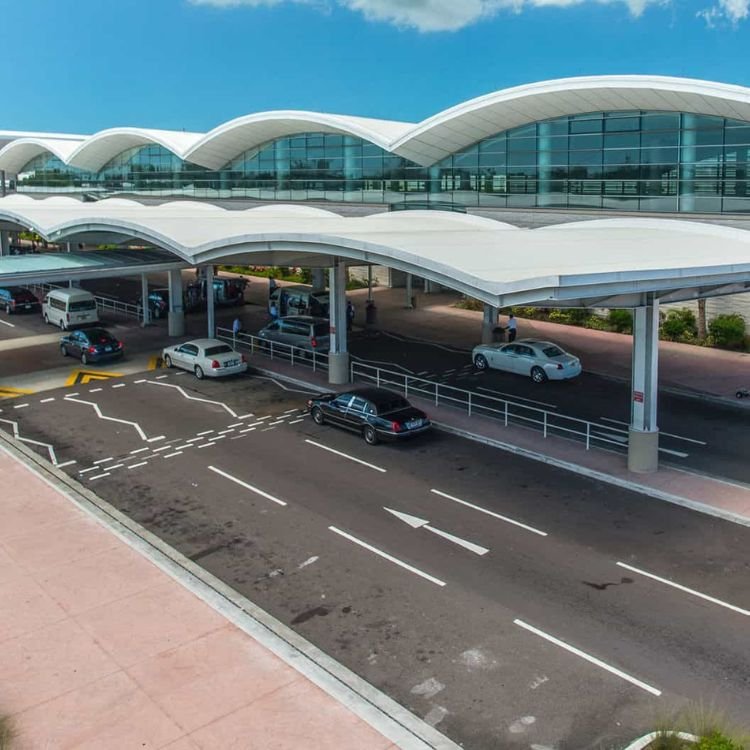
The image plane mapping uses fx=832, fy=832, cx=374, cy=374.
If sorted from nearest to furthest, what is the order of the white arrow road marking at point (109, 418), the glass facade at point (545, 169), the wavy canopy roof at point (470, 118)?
1. the white arrow road marking at point (109, 418)
2. the wavy canopy roof at point (470, 118)
3. the glass facade at point (545, 169)

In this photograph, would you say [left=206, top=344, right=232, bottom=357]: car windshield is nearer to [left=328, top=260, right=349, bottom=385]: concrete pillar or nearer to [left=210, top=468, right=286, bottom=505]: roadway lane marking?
[left=328, top=260, right=349, bottom=385]: concrete pillar

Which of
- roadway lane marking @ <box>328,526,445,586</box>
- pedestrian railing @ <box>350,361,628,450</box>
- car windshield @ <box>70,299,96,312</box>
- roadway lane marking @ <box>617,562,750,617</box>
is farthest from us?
car windshield @ <box>70,299,96,312</box>

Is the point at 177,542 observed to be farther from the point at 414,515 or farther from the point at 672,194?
the point at 672,194

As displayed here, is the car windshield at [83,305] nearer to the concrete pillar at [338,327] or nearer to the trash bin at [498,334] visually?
the concrete pillar at [338,327]

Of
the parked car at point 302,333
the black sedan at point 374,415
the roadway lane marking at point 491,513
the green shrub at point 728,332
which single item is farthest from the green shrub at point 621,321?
the roadway lane marking at point 491,513

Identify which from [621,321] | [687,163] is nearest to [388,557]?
[621,321]

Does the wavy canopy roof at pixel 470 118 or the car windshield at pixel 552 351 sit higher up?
the wavy canopy roof at pixel 470 118

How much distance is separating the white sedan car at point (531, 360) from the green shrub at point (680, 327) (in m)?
7.12

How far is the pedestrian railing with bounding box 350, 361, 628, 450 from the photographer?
68.1 feet

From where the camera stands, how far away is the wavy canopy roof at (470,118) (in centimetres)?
3059

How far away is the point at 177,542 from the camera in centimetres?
1480

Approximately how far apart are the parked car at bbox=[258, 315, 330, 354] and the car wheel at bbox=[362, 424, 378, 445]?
409 inches

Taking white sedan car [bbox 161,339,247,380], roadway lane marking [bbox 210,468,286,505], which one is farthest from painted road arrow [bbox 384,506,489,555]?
white sedan car [bbox 161,339,247,380]

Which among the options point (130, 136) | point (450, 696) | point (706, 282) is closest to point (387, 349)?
point (706, 282)
